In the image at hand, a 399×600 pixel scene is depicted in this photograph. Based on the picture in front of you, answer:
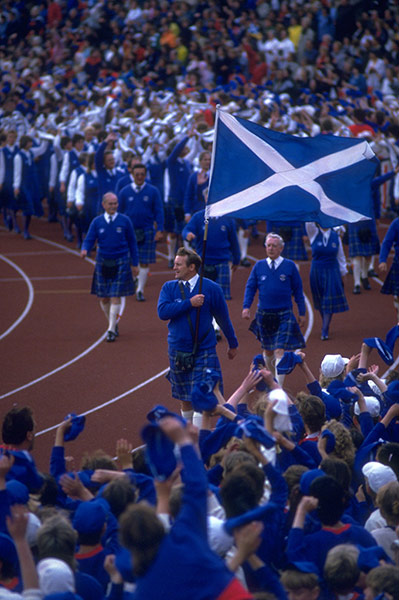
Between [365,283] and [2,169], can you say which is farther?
[2,169]

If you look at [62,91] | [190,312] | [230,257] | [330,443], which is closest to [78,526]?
[330,443]

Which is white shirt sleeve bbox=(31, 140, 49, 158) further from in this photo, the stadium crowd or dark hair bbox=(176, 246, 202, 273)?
dark hair bbox=(176, 246, 202, 273)

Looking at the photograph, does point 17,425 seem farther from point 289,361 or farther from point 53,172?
point 53,172

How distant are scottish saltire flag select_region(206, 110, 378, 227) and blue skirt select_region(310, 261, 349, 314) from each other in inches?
164

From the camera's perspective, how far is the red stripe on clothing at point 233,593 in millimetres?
3459

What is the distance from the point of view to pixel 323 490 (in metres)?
4.80

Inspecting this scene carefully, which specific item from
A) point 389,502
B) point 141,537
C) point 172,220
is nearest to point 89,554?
point 141,537

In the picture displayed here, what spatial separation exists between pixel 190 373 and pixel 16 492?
349 centimetres

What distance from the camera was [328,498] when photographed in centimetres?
479

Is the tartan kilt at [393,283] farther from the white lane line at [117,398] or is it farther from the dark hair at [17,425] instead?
the dark hair at [17,425]

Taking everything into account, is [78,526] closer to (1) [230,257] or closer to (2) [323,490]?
(2) [323,490]

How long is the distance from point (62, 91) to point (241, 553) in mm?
26528

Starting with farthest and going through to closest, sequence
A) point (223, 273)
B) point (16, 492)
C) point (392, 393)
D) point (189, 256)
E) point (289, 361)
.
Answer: point (223, 273), point (289, 361), point (189, 256), point (392, 393), point (16, 492)

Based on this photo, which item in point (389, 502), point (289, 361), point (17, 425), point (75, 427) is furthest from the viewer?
point (289, 361)
